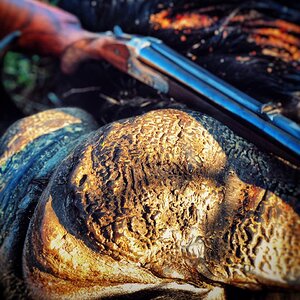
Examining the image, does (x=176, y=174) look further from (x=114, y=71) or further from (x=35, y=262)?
(x=114, y=71)

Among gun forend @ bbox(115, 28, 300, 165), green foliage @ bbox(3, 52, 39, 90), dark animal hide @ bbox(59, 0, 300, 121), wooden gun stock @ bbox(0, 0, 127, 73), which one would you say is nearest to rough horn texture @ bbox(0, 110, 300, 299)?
gun forend @ bbox(115, 28, 300, 165)

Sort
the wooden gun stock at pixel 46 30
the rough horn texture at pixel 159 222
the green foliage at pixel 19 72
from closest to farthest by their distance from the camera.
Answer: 1. the rough horn texture at pixel 159 222
2. the wooden gun stock at pixel 46 30
3. the green foliage at pixel 19 72

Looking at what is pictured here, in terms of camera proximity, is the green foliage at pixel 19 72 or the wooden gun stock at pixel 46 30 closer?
the wooden gun stock at pixel 46 30

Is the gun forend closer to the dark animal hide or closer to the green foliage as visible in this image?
the dark animal hide

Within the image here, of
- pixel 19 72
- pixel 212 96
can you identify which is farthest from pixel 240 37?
pixel 19 72

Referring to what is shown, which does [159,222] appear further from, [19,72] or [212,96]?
[19,72]

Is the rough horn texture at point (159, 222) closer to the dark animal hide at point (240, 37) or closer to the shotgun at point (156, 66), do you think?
the shotgun at point (156, 66)

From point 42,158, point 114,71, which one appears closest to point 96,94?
point 114,71

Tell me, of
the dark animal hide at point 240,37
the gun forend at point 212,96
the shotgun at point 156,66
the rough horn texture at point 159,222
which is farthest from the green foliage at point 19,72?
the rough horn texture at point 159,222
